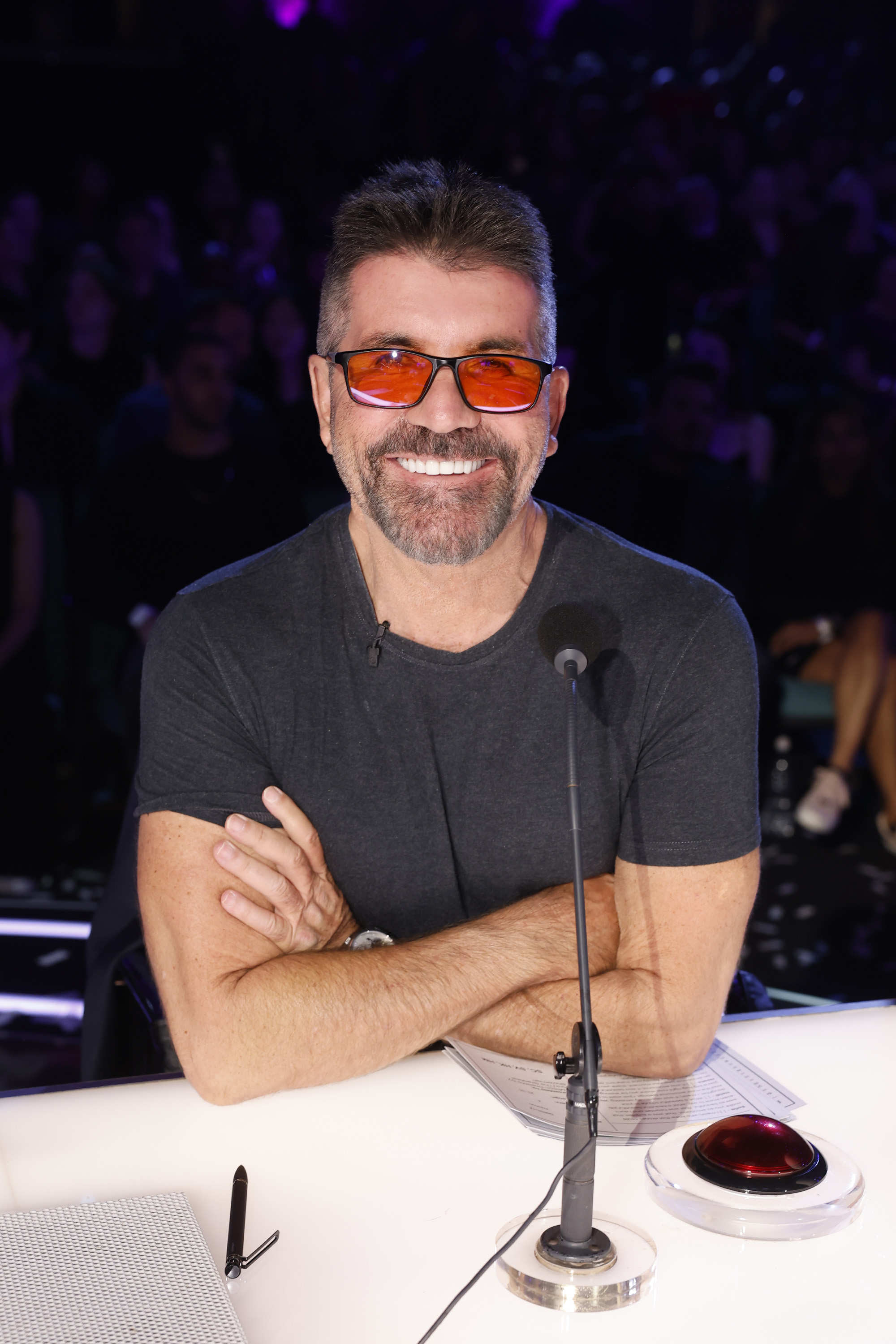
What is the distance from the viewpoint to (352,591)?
1.74 m

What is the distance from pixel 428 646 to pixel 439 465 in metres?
0.25

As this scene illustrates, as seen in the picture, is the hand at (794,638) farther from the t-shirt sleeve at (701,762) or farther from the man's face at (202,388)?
the t-shirt sleeve at (701,762)

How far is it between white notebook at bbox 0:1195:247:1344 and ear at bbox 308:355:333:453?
41.1 inches

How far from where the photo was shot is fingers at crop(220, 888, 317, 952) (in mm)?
1499

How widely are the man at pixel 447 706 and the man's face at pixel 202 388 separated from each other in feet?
7.97

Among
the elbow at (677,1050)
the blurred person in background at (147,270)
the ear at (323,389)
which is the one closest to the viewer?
the elbow at (677,1050)

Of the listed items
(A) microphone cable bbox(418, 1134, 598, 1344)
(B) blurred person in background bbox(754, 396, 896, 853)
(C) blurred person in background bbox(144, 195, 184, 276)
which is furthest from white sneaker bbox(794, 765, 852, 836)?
(C) blurred person in background bbox(144, 195, 184, 276)

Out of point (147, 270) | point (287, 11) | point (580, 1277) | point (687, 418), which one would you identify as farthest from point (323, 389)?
point (287, 11)

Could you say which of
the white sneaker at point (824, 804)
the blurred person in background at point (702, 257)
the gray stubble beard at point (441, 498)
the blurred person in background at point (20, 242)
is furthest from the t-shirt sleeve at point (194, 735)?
the blurred person in background at point (702, 257)

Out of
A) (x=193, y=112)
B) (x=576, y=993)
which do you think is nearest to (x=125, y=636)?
(x=576, y=993)

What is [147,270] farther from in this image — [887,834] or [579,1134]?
[579,1134]

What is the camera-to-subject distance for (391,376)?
5.31 feet

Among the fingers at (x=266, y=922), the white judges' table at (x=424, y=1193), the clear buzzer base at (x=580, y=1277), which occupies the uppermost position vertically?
the fingers at (x=266, y=922)

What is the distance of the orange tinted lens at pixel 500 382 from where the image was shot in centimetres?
161
